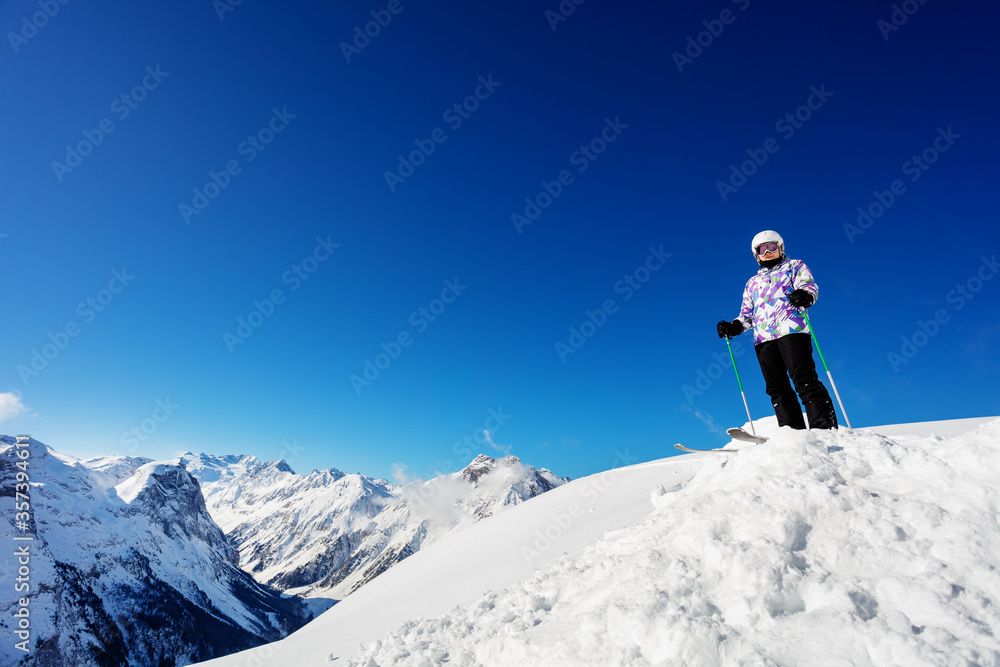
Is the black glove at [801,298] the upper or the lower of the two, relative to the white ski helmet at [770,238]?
lower

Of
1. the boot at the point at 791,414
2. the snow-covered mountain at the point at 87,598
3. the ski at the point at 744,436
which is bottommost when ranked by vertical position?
the snow-covered mountain at the point at 87,598

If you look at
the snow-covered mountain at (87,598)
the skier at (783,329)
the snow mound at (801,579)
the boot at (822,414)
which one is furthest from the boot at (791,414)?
the snow-covered mountain at (87,598)

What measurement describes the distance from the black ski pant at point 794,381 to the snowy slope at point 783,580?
0.98 m

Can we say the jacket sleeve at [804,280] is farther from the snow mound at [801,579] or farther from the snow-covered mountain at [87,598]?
the snow-covered mountain at [87,598]

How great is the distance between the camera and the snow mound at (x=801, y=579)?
262 centimetres

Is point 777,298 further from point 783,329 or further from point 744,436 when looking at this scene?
point 744,436

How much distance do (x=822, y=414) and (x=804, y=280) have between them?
6.06 feet

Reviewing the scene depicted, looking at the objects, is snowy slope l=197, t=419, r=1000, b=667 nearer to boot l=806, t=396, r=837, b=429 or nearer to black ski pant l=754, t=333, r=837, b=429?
boot l=806, t=396, r=837, b=429

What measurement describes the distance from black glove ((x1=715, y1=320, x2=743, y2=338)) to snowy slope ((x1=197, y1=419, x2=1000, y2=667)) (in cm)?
237

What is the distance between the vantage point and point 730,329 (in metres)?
7.11

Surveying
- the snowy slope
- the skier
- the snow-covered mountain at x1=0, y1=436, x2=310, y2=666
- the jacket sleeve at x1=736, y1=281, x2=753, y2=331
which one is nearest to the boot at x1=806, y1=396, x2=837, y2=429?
the skier

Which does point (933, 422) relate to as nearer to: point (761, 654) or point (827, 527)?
point (827, 527)

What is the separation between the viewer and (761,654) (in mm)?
2666

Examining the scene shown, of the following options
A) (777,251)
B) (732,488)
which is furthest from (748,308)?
(732,488)
